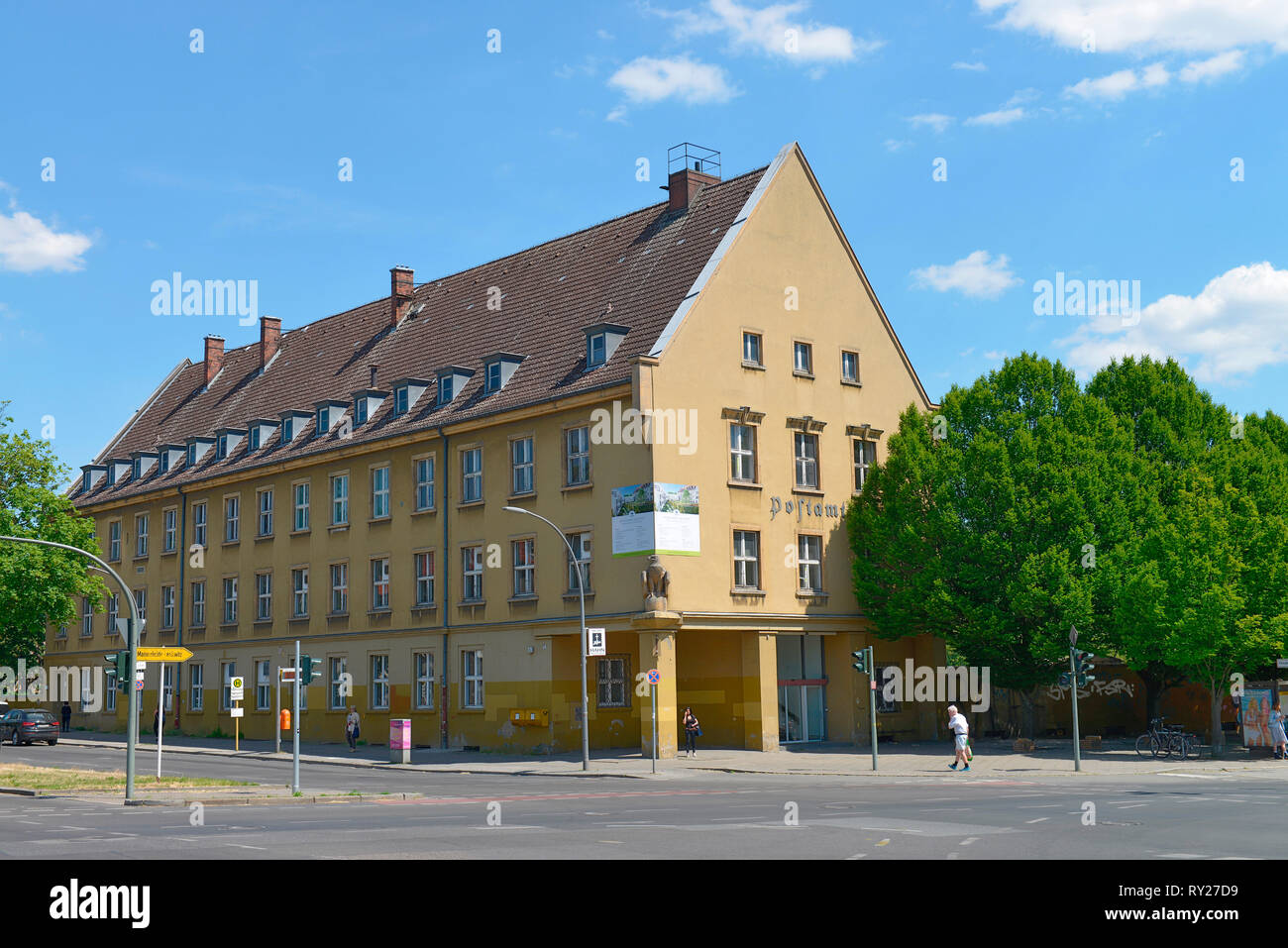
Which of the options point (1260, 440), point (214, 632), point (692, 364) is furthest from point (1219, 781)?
point (214, 632)

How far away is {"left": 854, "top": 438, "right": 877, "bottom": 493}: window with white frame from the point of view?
46.5m

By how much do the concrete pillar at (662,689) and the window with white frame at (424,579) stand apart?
10.3 meters

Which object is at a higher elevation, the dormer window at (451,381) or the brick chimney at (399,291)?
the brick chimney at (399,291)

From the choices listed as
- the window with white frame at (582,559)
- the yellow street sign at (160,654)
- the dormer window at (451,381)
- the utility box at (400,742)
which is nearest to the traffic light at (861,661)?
the window with white frame at (582,559)

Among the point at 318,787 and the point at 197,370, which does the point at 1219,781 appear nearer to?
the point at 318,787

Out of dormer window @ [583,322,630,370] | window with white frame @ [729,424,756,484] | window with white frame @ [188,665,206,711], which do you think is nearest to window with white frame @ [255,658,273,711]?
window with white frame @ [188,665,206,711]

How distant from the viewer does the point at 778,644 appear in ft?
146

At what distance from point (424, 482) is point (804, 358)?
46.3 feet

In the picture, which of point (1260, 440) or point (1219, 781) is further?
point (1260, 440)

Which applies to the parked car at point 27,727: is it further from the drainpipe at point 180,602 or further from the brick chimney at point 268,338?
the brick chimney at point 268,338

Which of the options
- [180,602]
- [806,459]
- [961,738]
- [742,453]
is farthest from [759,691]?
[180,602]

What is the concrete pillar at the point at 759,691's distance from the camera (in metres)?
40.9

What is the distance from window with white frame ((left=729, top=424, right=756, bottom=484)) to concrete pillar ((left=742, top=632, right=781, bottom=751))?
16.5 ft

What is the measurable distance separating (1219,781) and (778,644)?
1670cm
